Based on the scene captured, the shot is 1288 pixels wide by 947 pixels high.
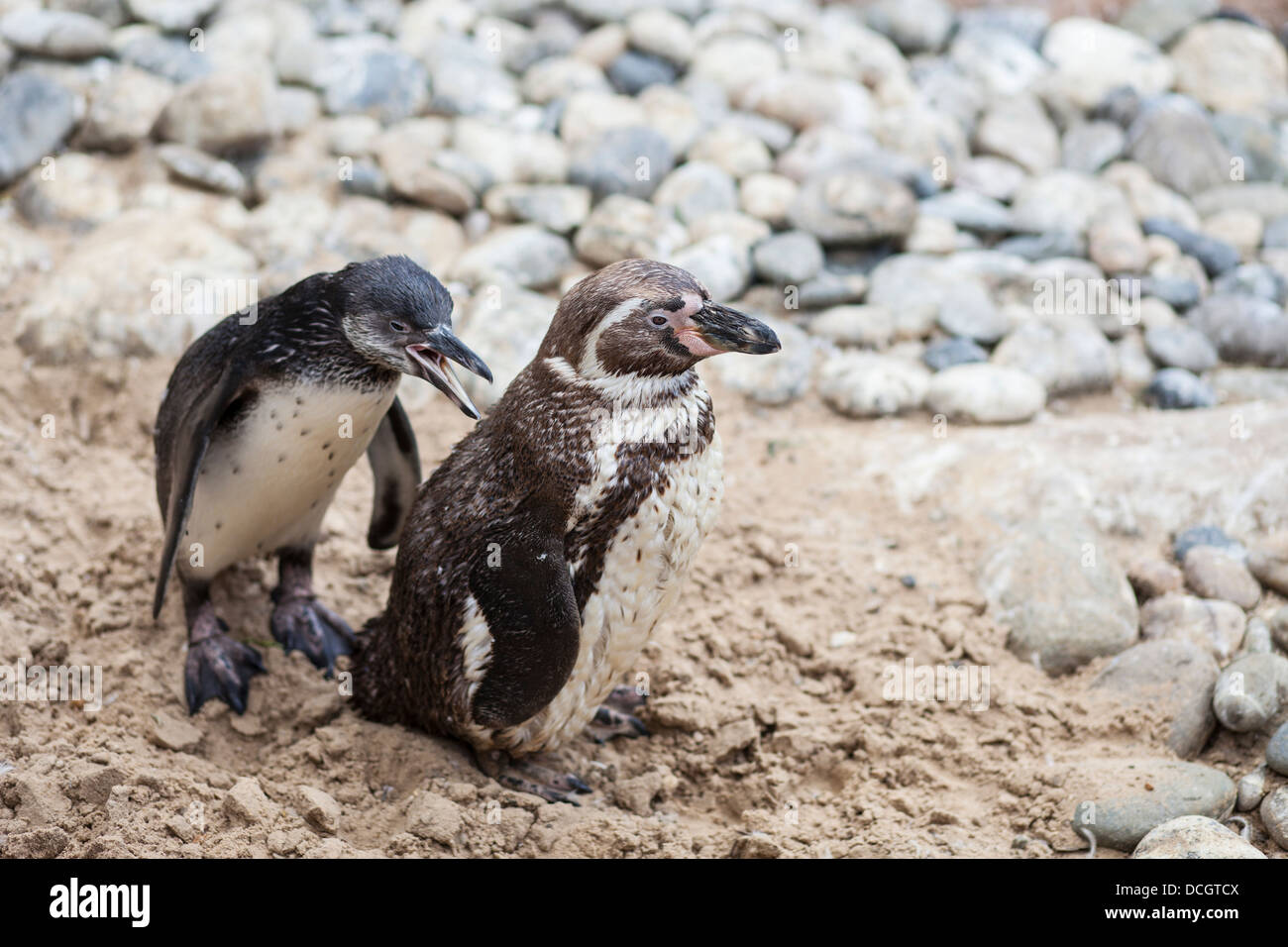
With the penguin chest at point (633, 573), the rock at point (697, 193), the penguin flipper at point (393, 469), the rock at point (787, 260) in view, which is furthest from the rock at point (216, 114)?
the penguin chest at point (633, 573)

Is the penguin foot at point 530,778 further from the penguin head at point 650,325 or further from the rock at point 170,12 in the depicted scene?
the rock at point 170,12

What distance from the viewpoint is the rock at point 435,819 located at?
132 inches

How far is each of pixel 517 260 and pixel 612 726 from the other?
3.16 meters

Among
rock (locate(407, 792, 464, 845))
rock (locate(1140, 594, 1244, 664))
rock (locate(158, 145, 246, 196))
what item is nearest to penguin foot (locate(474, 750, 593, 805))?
rock (locate(407, 792, 464, 845))

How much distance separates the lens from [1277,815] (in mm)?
3348

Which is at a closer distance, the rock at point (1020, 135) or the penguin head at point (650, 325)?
the penguin head at point (650, 325)

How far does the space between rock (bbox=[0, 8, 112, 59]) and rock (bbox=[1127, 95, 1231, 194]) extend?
677 centimetres

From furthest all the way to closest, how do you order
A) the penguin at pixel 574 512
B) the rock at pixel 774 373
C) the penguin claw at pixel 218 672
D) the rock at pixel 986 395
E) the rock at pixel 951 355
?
the rock at pixel 951 355 → the rock at pixel 774 373 → the rock at pixel 986 395 → the penguin claw at pixel 218 672 → the penguin at pixel 574 512

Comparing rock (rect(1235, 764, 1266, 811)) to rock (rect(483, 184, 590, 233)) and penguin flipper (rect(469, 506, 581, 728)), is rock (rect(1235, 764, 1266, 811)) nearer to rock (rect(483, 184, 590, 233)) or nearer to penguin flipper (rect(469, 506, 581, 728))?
penguin flipper (rect(469, 506, 581, 728))

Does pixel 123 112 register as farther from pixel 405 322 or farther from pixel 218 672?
pixel 405 322

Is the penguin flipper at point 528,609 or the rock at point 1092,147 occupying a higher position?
the rock at point 1092,147

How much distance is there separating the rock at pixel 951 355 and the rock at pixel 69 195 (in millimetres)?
4487

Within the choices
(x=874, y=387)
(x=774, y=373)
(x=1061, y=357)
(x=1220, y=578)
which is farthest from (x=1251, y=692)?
(x=774, y=373)

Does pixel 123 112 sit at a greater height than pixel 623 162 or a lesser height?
greater
